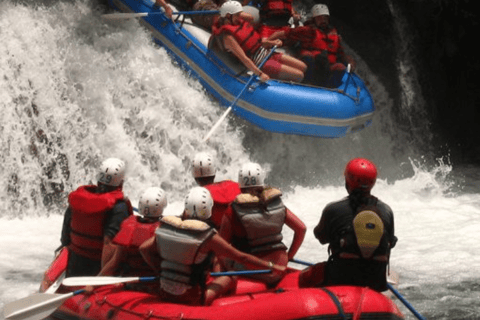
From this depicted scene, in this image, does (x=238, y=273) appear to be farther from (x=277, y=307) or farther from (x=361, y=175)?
(x=361, y=175)

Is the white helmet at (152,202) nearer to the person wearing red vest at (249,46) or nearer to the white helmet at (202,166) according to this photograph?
the white helmet at (202,166)

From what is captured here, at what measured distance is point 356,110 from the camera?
8.33 metres

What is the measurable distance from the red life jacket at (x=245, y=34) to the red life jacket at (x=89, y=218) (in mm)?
3520

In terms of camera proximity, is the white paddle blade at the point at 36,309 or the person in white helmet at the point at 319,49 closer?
the white paddle blade at the point at 36,309

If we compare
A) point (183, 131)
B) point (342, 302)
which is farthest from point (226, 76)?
point (342, 302)

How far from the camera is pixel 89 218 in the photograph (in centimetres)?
460

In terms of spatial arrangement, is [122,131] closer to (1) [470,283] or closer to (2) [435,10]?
(1) [470,283]

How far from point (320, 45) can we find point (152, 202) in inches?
178

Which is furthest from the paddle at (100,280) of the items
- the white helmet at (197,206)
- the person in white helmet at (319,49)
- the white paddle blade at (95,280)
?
the person in white helmet at (319,49)

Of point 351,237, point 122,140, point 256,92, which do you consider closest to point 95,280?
point 351,237

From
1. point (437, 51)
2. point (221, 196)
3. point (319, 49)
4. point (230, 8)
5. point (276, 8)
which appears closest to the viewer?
point (221, 196)

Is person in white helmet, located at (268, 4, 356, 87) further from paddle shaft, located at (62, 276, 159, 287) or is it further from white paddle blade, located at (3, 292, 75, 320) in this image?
white paddle blade, located at (3, 292, 75, 320)

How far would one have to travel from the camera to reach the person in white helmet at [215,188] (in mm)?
4832

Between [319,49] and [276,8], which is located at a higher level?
[276,8]
